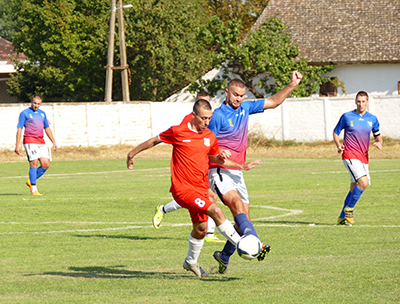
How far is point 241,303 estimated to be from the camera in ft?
18.7

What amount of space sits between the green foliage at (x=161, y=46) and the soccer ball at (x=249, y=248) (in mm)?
41682

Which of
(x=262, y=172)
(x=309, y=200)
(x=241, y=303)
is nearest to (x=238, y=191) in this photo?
(x=241, y=303)

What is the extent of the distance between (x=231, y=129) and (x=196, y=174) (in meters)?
1.24

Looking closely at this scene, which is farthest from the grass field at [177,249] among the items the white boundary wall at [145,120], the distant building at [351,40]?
the distant building at [351,40]

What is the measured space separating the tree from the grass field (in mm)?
24626

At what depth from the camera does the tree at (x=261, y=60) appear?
42.5m

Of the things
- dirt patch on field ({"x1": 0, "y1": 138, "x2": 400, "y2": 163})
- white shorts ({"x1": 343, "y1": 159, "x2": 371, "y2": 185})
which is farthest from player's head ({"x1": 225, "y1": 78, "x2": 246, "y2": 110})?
dirt patch on field ({"x1": 0, "y1": 138, "x2": 400, "y2": 163})

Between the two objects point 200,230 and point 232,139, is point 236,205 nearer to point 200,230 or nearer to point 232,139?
point 200,230

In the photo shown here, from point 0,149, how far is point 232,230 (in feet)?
101

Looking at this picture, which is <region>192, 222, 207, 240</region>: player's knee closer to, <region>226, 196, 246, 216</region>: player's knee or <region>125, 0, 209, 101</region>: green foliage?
<region>226, 196, 246, 216</region>: player's knee

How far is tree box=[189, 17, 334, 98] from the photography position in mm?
42500

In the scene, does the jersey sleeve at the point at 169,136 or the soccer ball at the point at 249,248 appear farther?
the jersey sleeve at the point at 169,136

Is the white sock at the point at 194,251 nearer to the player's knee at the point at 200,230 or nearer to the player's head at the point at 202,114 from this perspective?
the player's knee at the point at 200,230

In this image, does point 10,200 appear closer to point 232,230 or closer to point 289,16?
point 232,230
